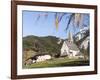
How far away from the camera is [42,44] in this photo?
Answer: 2000 mm

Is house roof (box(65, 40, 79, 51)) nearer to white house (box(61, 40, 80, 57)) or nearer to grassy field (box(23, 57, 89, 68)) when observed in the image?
white house (box(61, 40, 80, 57))

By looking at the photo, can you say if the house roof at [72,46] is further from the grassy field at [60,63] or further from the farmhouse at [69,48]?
the grassy field at [60,63]

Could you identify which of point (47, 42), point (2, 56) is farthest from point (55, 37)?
point (2, 56)

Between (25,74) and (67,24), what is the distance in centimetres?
63

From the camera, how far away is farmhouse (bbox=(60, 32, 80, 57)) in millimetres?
2066

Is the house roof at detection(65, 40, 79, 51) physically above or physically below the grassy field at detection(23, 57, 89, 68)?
above

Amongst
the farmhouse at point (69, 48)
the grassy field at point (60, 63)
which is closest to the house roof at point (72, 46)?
the farmhouse at point (69, 48)

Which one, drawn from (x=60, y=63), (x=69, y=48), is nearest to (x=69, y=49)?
(x=69, y=48)

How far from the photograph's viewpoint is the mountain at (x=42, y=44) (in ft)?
6.42

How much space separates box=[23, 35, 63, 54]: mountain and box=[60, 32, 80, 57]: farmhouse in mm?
52

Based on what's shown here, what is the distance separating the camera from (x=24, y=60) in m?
1.94

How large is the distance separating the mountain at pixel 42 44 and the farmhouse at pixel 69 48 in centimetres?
5

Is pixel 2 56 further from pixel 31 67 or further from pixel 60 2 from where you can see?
pixel 60 2

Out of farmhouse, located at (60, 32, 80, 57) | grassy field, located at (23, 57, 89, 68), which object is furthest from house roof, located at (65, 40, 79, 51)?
grassy field, located at (23, 57, 89, 68)
